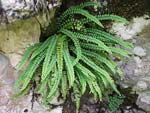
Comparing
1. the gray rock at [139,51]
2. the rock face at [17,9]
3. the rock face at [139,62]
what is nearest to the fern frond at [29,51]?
the rock face at [17,9]

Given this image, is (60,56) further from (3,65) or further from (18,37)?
(3,65)

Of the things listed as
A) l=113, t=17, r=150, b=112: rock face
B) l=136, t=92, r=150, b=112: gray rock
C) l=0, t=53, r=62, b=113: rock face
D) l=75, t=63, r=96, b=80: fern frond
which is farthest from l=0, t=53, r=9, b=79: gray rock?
l=136, t=92, r=150, b=112: gray rock

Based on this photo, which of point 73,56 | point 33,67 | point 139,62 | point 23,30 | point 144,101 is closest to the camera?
point 33,67

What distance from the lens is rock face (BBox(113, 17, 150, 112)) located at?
3.88m

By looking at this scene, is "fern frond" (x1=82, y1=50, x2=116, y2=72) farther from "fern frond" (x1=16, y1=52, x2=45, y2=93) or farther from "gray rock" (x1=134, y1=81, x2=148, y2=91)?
"gray rock" (x1=134, y1=81, x2=148, y2=91)

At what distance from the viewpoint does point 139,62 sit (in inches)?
157

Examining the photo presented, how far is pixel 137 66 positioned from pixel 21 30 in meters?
1.49

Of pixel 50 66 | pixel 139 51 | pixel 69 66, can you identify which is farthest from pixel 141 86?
pixel 50 66

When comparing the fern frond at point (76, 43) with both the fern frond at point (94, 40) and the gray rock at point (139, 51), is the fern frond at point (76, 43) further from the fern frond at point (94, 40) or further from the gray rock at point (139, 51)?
the gray rock at point (139, 51)

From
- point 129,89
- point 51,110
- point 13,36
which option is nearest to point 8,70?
point 13,36

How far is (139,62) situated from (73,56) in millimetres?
930

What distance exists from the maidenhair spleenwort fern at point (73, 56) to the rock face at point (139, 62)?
1.27 feet

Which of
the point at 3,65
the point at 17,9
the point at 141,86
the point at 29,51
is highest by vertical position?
the point at 17,9

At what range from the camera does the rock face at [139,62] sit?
388 centimetres
